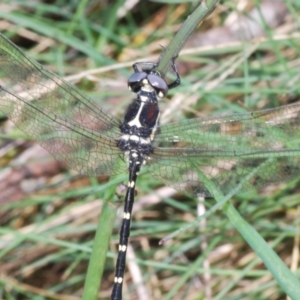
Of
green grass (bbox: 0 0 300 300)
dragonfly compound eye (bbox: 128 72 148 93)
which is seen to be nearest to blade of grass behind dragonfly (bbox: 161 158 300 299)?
dragonfly compound eye (bbox: 128 72 148 93)

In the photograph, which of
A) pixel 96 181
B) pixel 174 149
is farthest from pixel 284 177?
pixel 96 181

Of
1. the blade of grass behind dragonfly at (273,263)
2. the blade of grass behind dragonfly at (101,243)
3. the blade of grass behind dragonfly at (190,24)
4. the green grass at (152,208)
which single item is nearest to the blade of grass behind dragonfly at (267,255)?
the blade of grass behind dragonfly at (273,263)

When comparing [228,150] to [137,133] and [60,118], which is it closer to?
[137,133]

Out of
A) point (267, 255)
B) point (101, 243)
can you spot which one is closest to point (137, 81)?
point (101, 243)

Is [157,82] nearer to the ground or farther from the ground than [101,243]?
farther from the ground

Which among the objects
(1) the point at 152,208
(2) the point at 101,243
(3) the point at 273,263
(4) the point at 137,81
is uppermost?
(1) the point at 152,208

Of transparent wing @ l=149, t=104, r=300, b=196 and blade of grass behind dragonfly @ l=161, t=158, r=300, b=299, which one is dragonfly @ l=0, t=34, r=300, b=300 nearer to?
transparent wing @ l=149, t=104, r=300, b=196
